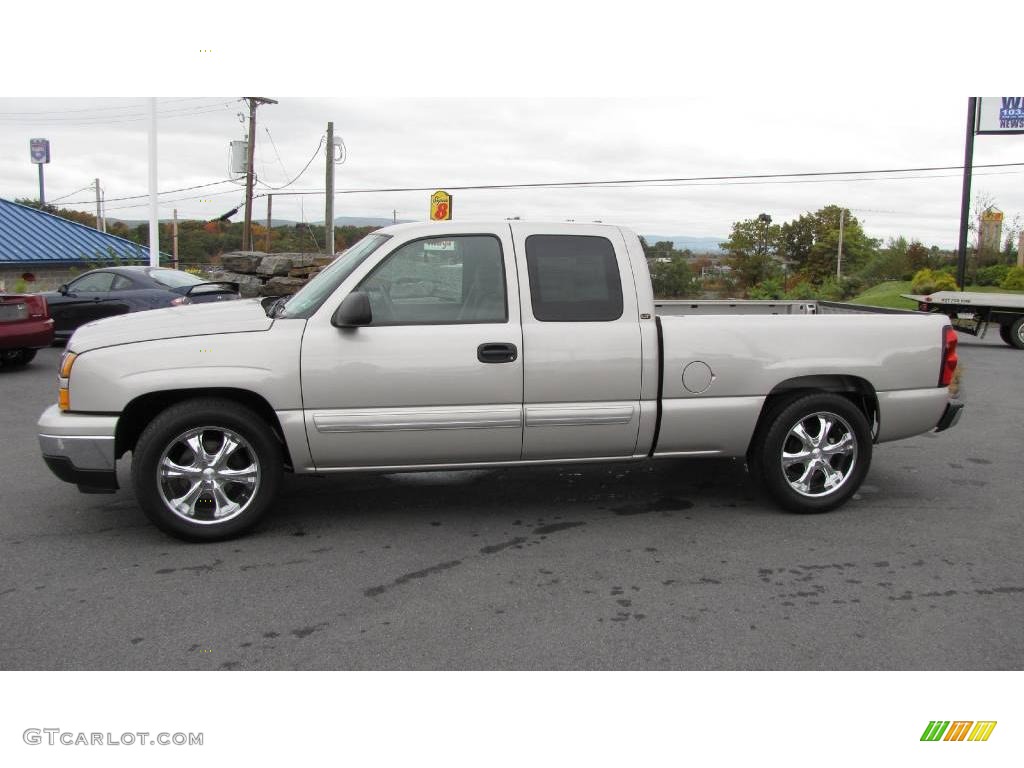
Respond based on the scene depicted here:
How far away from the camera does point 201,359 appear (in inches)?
196

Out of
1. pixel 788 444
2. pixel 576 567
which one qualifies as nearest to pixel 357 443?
pixel 576 567

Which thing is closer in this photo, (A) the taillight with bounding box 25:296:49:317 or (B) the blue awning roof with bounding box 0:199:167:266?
(A) the taillight with bounding box 25:296:49:317

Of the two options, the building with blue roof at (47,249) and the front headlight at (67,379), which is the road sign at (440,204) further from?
the front headlight at (67,379)

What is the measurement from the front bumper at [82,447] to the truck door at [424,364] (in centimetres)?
113

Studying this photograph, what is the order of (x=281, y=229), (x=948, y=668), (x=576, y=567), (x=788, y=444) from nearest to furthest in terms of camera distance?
(x=948, y=668) → (x=576, y=567) → (x=788, y=444) → (x=281, y=229)

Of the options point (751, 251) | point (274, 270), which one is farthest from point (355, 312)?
point (751, 251)

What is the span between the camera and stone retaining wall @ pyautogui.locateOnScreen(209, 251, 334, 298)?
15766 millimetres

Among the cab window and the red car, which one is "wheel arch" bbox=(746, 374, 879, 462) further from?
the red car

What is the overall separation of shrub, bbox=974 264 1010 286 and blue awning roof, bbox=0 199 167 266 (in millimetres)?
31368

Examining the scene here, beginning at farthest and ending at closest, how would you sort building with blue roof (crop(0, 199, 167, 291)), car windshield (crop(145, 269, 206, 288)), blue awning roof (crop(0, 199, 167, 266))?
1. blue awning roof (crop(0, 199, 167, 266))
2. building with blue roof (crop(0, 199, 167, 291))
3. car windshield (crop(145, 269, 206, 288))

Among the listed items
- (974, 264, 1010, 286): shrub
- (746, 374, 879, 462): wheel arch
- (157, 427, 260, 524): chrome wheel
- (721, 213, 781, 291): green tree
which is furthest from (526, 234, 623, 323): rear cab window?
(721, 213, 781, 291): green tree

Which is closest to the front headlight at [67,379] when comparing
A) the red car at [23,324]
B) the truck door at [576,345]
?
the truck door at [576,345]

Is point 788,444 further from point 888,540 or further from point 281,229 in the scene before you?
point 281,229

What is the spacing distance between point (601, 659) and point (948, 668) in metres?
1.45
